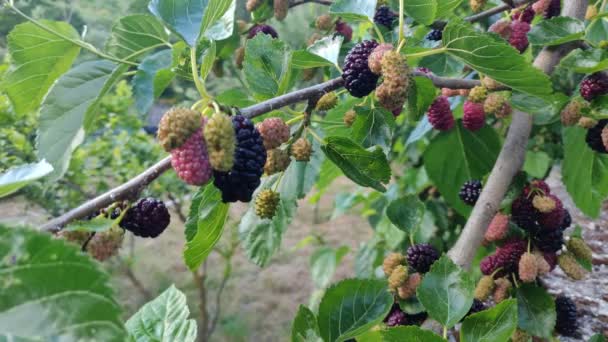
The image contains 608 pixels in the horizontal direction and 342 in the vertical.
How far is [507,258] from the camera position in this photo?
2.23 ft

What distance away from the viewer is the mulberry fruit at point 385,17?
859mm

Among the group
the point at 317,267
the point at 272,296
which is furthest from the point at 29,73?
the point at 272,296

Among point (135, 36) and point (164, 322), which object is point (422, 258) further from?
point (135, 36)

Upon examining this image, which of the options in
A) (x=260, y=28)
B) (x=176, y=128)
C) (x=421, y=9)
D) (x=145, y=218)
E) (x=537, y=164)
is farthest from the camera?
(x=537, y=164)

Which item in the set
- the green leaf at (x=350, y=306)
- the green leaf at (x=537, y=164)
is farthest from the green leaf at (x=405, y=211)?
the green leaf at (x=537, y=164)

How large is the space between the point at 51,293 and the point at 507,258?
62 cm

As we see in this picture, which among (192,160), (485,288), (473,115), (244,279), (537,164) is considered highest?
(192,160)

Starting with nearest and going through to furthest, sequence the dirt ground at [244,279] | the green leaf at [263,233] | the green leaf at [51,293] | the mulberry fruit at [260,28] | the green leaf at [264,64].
→ the green leaf at [51,293] < the green leaf at [264,64] < the green leaf at [263,233] < the mulberry fruit at [260,28] < the dirt ground at [244,279]

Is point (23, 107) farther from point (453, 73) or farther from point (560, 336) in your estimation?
point (560, 336)

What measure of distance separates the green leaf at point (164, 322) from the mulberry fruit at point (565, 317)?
1.84 feet

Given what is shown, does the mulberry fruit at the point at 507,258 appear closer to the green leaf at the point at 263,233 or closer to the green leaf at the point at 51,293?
the green leaf at the point at 263,233

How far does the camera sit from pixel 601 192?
82 centimetres

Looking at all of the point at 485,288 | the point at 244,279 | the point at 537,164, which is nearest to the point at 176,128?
the point at 485,288

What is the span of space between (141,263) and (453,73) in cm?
288
